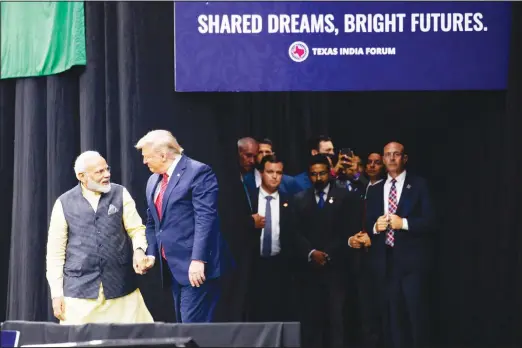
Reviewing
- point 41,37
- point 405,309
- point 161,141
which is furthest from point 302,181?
point 41,37

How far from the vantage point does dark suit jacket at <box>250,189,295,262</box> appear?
9.15 m

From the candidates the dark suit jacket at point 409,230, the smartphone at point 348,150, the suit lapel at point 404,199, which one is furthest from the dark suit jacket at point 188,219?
the suit lapel at point 404,199

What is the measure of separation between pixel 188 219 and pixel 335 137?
4.92 feet

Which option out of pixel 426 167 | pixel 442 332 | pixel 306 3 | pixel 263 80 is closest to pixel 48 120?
pixel 263 80

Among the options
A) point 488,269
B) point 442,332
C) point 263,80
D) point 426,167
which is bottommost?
point 442,332

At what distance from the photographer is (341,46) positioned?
9.04 metres

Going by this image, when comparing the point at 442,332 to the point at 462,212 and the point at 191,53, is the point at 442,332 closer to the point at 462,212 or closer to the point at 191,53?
the point at 462,212

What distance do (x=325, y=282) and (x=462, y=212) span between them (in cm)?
138

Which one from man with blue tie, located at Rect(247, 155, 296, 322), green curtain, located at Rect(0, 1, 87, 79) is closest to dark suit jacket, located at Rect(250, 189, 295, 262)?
man with blue tie, located at Rect(247, 155, 296, 322)

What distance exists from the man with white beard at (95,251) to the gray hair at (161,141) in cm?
43

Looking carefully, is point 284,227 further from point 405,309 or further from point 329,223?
point 405,309

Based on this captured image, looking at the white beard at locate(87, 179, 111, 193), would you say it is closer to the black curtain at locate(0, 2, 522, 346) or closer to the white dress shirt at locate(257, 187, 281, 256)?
the black curtain at locate(0, 2, 522, 346)

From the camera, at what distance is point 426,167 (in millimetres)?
9023

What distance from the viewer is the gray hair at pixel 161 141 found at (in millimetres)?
9055
